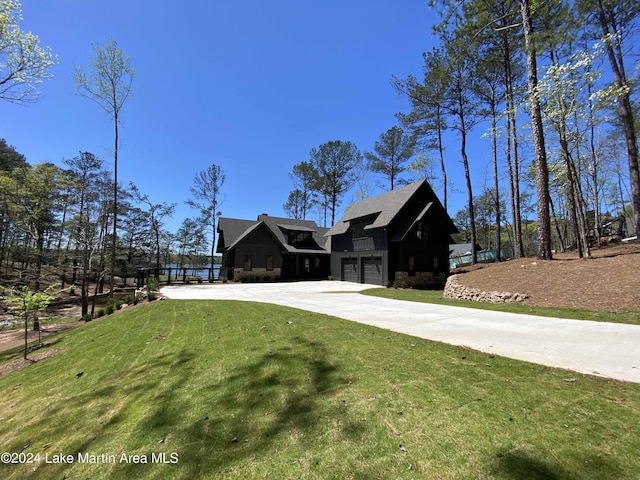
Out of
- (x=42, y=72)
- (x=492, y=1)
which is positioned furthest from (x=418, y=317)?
(x=492, y=1)

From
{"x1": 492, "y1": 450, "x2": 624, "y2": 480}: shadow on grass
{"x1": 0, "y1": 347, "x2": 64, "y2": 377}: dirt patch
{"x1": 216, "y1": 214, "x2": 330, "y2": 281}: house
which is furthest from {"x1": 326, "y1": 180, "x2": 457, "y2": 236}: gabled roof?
{"x1": 492, "y1": 450, "x2": 624, "y2": 480}: shadow on grass

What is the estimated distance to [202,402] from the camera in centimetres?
318

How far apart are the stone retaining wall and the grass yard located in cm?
678

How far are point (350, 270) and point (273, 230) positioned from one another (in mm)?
9050

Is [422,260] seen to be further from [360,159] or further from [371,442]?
[371,442]

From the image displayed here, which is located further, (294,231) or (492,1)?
(294,231)

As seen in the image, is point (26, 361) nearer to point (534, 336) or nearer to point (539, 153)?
point (534, 336)

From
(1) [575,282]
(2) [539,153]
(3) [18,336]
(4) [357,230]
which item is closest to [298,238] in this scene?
(4) [357,230]

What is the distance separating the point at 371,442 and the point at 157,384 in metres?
3.09

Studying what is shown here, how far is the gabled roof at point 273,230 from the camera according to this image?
2634 centimetres

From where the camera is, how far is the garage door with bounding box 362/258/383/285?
66.4 feet

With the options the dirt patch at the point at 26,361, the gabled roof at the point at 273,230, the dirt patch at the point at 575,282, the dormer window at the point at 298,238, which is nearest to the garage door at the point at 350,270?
the gabled roof at the point at 273,230

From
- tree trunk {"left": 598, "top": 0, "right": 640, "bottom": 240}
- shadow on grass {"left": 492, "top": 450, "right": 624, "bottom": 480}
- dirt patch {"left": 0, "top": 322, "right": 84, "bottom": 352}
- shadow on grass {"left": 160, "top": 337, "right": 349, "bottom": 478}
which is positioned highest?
tree trunk {"left": 598, "top": 0, "right": 640, "bottom": 240}

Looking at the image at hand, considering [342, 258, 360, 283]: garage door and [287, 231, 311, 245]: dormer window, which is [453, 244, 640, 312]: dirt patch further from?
[287, 231, 311, 245]: dormer window
